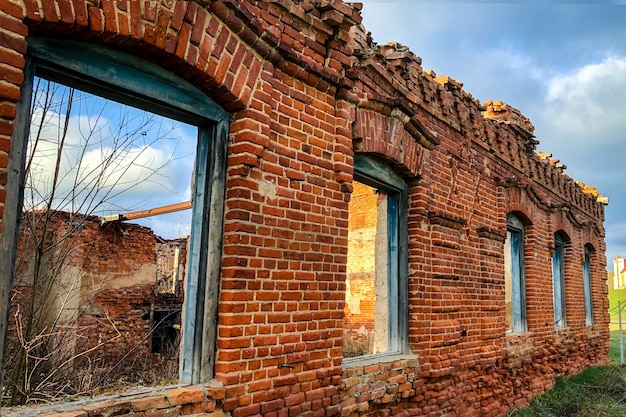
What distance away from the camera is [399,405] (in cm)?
492

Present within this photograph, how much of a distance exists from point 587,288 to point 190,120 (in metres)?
12.2

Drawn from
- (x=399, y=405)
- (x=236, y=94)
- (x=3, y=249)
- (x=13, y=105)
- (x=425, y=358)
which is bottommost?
(x=399, y=405)

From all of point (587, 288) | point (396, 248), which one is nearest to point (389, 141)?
point (396, 248)

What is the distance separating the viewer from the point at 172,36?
118 inches

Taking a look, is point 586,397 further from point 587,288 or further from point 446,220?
point 446,220

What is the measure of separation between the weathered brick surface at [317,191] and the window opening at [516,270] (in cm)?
140

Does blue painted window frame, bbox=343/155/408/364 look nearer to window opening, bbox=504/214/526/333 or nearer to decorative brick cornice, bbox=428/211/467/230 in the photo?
decorative brick cornice, bbox=428/211/467/230

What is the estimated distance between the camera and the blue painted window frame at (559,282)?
10.2 meters

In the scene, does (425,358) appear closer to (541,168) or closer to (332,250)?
(332,250)

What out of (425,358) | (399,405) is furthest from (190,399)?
(425,358)

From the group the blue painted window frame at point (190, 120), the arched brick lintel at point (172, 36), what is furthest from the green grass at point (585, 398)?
the arched brick lintel at point (172, 36)

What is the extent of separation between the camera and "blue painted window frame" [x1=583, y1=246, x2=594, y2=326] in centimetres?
1199

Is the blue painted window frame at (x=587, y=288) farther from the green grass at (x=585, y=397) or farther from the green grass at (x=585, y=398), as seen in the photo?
the green grass at (x=585, y=398)

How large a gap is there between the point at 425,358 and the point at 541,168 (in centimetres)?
582
